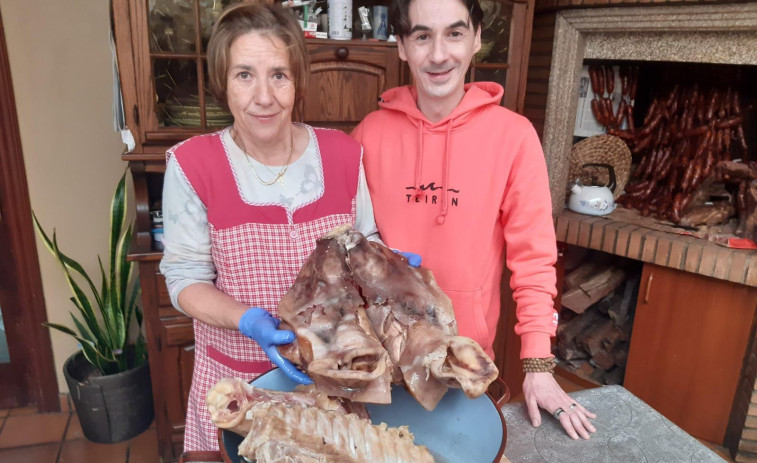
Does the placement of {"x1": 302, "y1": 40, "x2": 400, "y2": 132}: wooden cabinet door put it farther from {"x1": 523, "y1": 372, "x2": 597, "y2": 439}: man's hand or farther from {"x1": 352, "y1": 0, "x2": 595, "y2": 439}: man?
{"x1": 523, "y1": 372, "x2": 597, "y2": 439}: man's hand

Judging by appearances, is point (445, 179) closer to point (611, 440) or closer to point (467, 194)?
point (467, 194)

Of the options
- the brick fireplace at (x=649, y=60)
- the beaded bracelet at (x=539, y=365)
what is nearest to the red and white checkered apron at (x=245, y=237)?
the beaded bracelet at (x=539, y=365)

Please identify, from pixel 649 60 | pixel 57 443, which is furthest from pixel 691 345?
pixel 57 443

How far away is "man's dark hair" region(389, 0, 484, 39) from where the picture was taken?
4.42 feet

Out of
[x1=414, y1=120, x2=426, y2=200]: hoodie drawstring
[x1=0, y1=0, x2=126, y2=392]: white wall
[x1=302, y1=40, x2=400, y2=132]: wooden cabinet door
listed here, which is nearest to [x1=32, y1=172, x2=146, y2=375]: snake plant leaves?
[x1=0, y1=0, x2=126, y2=392]: white wall

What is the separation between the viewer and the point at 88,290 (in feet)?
9.16

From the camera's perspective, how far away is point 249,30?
1210 mm

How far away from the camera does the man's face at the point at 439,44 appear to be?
132 cm

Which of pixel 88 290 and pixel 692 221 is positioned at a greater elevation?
pixel 692 221

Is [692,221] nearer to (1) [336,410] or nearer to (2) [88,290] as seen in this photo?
(1) [336,410]

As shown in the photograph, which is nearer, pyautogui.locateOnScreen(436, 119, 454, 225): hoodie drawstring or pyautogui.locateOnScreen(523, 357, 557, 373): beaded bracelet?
pyautogui.locateOnScreen(523, 357, 557, 373): beaded bracelet

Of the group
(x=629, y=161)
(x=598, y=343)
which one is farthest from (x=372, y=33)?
(x=598, y=343)

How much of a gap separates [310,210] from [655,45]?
Answer: 205 centimetres

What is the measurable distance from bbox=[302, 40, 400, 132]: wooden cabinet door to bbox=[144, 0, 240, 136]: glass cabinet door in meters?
0.40
